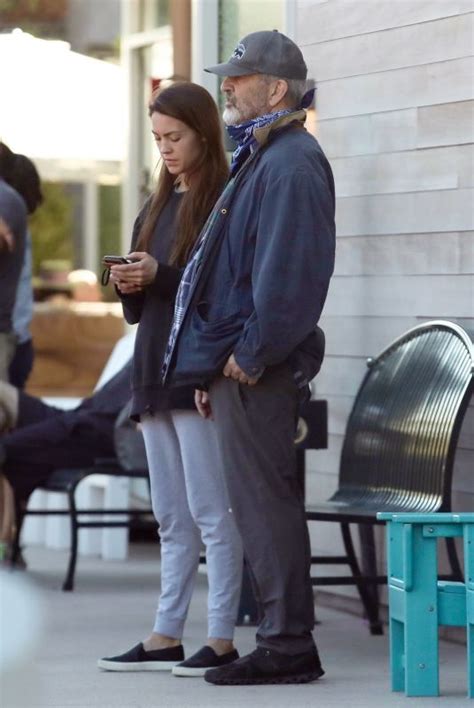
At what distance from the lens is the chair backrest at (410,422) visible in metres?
5.66

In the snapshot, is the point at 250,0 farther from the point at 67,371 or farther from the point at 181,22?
the point at 67,371

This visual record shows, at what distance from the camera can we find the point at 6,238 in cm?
719

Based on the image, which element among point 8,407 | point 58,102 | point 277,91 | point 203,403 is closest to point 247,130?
point 277,91

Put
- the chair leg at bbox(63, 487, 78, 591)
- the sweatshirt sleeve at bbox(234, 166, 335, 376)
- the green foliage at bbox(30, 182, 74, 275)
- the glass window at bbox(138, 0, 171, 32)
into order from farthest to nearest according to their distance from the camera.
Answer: the green foliage at bbox(30, 182, 74, 275), the glass window at bbox(138, 0, 171, 32), the chair leg at bbox(63, 487, 78, 591), the sweatshirt sleeve at bbox(234, 166, 335, 376)

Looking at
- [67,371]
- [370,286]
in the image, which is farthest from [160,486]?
[67,371]

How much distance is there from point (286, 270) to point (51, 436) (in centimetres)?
323

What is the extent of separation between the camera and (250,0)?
7.69 metres

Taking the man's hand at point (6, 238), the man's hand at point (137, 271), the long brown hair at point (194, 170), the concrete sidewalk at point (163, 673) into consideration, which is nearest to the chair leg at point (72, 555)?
the concrete sidewalk at point (163, 673)

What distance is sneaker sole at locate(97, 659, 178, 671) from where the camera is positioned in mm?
5422

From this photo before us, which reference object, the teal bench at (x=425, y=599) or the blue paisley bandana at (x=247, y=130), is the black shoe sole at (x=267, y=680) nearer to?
the teal bench at (x=425, y=599)

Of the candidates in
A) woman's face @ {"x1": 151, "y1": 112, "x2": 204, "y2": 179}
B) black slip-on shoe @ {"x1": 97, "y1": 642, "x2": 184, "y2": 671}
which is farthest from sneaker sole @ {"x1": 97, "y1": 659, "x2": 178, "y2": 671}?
woman's face @ {"x1": 151, "y1": 112, "x2": 204, "y2": 179}

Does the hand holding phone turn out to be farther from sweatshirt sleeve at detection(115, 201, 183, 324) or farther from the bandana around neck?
the bandana around neck

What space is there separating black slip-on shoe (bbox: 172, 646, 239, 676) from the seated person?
2.67 meters

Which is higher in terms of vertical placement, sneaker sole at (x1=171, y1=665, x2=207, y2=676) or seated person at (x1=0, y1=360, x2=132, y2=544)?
seated person at (x1=0, y1=360, x2=132, y2=544)
